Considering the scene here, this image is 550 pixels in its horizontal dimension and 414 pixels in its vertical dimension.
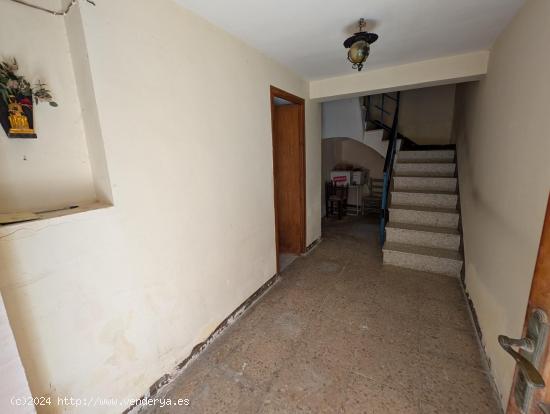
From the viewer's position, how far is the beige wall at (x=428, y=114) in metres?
4.43

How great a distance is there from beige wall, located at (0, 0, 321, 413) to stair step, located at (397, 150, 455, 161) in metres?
2.96

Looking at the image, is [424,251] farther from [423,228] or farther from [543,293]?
→ [543,293]

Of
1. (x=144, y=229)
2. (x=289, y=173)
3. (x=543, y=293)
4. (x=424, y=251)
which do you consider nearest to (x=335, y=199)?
(x=289, y=173)

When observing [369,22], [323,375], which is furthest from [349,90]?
[323,375]

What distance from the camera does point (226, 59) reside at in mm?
1814

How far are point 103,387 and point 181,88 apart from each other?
5.49ft

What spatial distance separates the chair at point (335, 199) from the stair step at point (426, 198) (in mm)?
1864

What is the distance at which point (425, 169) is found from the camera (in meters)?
3.65

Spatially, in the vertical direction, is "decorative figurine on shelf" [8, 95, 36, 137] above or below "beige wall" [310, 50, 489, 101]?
below

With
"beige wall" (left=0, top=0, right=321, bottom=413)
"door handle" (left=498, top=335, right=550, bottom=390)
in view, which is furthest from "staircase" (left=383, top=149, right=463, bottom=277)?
"door handle" (left=498, top=335, right=550, bottom=390)

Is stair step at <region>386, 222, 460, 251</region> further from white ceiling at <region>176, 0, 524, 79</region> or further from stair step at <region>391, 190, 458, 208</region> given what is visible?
white ceiling at <region>176, 0, 524, 79</region>

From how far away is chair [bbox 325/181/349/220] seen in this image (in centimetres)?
532

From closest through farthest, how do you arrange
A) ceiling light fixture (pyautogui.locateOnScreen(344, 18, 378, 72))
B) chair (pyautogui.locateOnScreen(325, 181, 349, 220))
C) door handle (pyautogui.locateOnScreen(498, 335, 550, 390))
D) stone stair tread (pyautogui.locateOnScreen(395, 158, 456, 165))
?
door handle (pyautogui.locateOnScreen(498, 335, 550, 390)), ceiling light fixture (pyautogui.locateOnScreen(344, 18, 378, 72)), stone stair tread (pyautogui.locateOnScreen(395, 158, 456, 165)), chair (pyautogui.locateOnScreen(325, 181, 349, 220))

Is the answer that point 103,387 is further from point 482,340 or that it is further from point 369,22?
point 369,22
